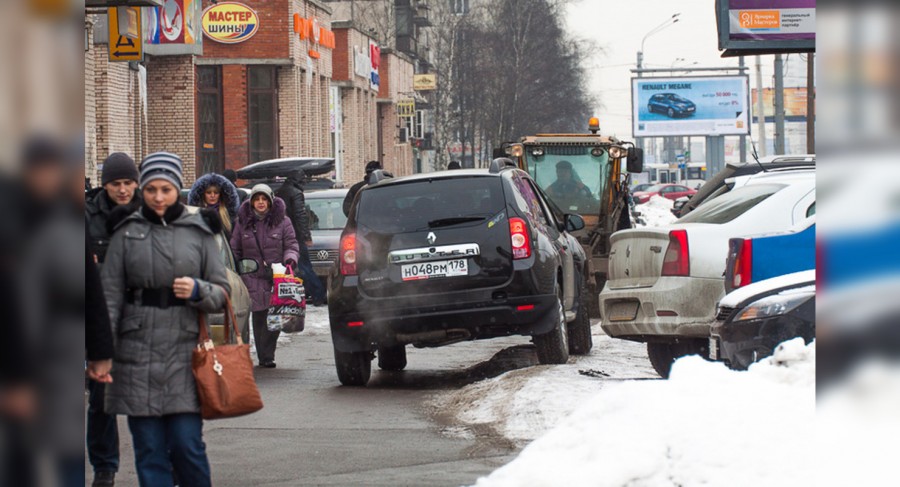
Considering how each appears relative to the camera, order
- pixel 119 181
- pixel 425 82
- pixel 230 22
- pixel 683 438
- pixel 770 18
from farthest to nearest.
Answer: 1. pixel 425 82
2. pixel 230 22
3. pixel 770 18
4. pixel 119 181
5. pixel 683 438

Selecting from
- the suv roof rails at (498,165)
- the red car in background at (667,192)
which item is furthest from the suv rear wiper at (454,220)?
the red car in background at (667,192)

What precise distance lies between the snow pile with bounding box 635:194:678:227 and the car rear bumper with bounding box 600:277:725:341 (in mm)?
32662

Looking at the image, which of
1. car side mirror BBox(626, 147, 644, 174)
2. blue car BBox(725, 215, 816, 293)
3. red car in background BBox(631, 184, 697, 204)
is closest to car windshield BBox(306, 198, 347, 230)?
car side mirror BBox(626, 147, 644, 174)

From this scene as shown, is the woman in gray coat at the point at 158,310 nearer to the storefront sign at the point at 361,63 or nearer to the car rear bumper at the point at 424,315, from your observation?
the car rear bumper at the point at 424,315

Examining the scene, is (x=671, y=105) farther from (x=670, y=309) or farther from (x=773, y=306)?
(x=773, y=306)

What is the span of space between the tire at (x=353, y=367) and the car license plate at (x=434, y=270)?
0.86 meters

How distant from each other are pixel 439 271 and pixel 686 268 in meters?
1.87

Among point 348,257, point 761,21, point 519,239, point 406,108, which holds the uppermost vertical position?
point 406,108

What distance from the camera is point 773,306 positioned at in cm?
910

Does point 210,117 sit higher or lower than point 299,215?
higher

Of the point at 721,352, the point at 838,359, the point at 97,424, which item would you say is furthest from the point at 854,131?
the point at 721,352

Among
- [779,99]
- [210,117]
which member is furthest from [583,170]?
[210,117]

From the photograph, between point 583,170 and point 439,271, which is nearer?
point 439,271

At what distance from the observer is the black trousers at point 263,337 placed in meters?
13.6
